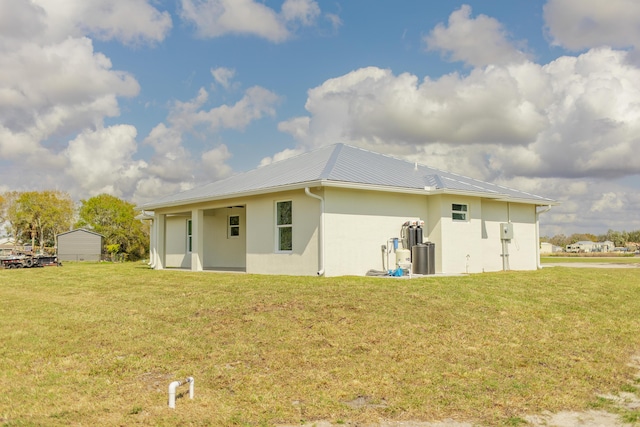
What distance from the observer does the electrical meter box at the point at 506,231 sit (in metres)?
18.8

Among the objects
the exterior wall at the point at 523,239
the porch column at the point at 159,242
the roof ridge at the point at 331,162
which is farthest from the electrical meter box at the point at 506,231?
the porch column at the point at 159,242

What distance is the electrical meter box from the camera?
61.7ft

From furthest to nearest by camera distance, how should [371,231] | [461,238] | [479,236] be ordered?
[479,236]
[461,238]
[371,231]

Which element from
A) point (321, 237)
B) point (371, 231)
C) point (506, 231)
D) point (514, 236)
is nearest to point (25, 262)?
point (321, 237)

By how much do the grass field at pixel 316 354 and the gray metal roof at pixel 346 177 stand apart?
156 inches

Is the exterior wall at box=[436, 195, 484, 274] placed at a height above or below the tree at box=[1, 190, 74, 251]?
below

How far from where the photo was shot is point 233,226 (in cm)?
2147

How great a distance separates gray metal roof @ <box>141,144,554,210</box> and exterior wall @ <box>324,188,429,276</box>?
519mm

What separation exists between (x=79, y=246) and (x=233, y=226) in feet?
106

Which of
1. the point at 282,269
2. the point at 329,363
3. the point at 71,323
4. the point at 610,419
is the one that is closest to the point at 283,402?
the point at 329,363

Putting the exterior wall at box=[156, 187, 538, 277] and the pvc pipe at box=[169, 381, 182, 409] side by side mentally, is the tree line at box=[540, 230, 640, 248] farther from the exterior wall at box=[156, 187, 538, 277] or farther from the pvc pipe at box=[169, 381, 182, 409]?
the pvc pipe at box=[169, 381, 182, 409]

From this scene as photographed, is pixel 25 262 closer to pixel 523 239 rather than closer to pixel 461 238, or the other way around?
pixel 461 238

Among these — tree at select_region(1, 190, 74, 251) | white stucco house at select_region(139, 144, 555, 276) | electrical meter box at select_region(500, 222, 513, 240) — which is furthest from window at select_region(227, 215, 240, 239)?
tree at select_region(1, 190, 74, 251)

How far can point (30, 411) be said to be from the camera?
191 inches
